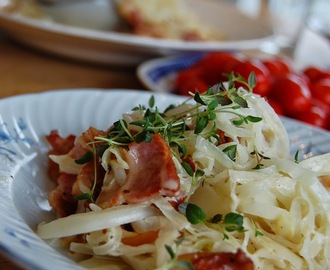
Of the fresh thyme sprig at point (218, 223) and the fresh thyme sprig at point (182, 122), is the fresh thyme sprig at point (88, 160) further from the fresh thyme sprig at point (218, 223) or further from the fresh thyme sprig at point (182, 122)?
the fresh thyme sprig at point (218, 223)

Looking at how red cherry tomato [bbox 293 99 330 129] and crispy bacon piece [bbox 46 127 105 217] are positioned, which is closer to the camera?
crispy bacon piece [bbox 46 127 105 217]

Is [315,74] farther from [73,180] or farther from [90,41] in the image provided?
[73,180]

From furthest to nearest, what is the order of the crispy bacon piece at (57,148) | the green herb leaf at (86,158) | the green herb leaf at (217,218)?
1. the crispy bacon piece at (57,148)
2. the green herb leaf at (86,158)
3. the green herb leaf at (217,218)

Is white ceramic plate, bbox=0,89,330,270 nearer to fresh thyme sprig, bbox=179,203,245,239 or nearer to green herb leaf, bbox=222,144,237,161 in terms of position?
fresh thyme sprig, bbox=179,203,245,239

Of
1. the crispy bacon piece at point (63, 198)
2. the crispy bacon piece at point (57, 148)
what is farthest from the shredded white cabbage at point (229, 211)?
the crispy bacon piece at point (57, 148)

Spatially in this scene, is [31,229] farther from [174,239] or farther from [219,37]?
[219,37]

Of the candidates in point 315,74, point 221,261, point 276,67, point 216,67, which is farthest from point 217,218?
point 315,74

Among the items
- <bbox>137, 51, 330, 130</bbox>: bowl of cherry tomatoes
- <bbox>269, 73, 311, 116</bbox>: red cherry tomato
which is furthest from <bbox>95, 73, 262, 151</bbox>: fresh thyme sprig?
<bbox>269, 73, 311, 116</bbox>: red cherry tomato
